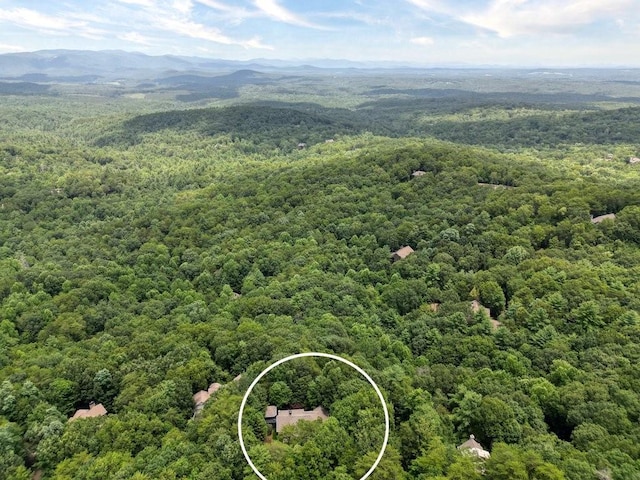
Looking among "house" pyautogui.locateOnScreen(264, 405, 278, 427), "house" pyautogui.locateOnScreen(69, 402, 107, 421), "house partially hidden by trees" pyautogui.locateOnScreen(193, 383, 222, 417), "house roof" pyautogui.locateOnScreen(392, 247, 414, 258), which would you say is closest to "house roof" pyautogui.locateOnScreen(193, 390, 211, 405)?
"house partially hidden by trees" pyautogui.locateOnScreen(193, 383, 222, 417)

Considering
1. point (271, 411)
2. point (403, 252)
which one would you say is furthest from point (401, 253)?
point (271, 411)

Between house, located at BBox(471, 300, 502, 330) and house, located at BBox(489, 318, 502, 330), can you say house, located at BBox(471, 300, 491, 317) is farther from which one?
house, located at BBox(489, 318, 502, 330)

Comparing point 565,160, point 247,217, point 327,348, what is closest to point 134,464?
point 327,348

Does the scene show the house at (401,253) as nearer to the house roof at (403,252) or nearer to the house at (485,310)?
the house roof at (403,252)

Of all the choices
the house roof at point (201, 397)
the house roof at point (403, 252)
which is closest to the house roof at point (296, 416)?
the house roof at point (201, 397)

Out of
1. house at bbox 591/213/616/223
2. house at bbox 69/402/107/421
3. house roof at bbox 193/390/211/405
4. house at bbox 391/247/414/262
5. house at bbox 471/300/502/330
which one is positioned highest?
house at bbox 591/213/616/223

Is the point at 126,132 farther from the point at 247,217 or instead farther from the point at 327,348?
the point at 327,348
